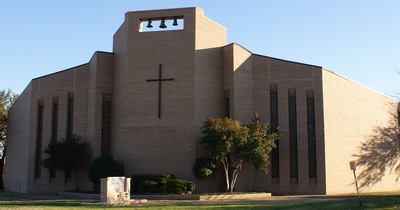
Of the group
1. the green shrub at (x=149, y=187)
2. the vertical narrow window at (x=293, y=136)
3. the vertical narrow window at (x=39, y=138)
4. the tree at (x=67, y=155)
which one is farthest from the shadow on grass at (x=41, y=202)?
the vertical narrow window at (x=293, y=136)

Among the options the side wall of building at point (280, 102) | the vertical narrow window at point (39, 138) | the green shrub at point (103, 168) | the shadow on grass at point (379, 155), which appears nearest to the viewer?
Answer: the green shrub at point (103, 168)

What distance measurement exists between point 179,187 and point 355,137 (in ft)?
45.0

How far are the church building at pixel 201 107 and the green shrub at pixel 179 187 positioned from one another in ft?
7.61

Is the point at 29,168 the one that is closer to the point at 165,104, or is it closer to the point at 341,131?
the point at 165,104

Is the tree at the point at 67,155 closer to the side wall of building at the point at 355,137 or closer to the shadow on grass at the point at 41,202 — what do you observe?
the shadow on grass at the point at 41,202

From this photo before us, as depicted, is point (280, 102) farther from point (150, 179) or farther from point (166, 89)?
point (150, 179)

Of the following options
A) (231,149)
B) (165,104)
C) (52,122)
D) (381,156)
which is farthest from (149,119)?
(381,156)

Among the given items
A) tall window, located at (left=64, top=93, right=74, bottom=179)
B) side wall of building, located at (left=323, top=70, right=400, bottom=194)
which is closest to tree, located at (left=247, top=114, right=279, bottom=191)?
side wall of building, located at (left=323, top=70, right=400, bottom=194)

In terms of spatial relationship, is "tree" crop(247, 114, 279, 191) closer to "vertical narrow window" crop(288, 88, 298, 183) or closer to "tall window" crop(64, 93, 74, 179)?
"vertical narrow window" crop(288, 88, 298, 183)

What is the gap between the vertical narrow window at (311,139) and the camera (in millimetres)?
33938

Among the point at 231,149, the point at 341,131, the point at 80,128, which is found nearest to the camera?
the point at 231,149

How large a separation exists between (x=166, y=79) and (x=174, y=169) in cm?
613

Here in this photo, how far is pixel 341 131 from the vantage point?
35125mm

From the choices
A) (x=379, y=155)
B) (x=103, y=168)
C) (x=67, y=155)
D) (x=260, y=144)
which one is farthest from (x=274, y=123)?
(x=67, y=155)
